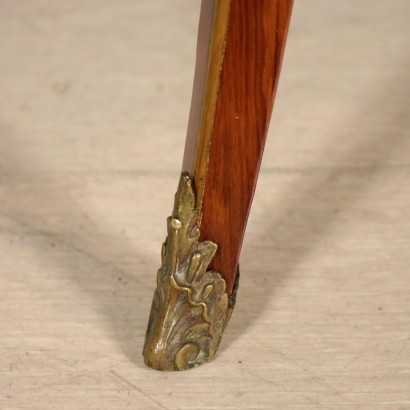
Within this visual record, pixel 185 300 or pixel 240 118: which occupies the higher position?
pixel 240 118

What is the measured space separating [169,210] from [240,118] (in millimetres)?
378

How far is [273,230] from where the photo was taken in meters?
1.33

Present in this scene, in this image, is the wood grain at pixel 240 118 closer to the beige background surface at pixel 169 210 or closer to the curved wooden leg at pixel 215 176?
the curved wooden leg at pixel 215 176

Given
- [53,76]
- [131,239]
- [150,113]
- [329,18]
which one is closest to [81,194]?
[131,239]

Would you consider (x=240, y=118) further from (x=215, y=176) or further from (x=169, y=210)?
(x=169, y=210)

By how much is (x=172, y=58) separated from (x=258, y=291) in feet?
2.03

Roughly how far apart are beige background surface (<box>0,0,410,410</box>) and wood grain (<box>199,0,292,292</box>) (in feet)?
0.39

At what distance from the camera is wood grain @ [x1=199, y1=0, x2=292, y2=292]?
96 cm

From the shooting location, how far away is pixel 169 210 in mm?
1365

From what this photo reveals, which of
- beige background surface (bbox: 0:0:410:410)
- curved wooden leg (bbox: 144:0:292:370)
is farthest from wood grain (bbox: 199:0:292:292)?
beige background surface (bbox: 0:0:410:410)

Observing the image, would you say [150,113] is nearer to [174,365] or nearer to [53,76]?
[53,76]

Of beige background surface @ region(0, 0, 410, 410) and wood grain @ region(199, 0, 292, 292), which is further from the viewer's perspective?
beige background surface @ region(0, 0, 410, 410)

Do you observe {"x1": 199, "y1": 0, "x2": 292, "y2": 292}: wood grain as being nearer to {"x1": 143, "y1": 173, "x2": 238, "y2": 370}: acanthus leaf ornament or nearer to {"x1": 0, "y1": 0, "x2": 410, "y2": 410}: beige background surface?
{"x1": 143, "y1": 173, "x2": 238, "y2": 370}: acanthus leaf ornament

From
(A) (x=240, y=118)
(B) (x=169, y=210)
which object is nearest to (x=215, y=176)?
(A) (x=240, y=118)
